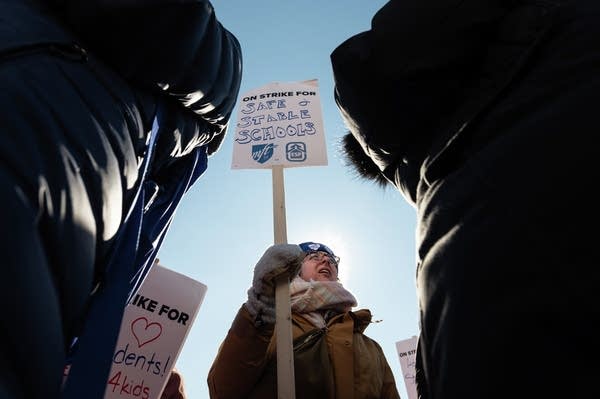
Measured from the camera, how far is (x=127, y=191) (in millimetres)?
727

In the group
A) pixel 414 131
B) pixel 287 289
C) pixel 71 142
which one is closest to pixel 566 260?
pixel 414 131

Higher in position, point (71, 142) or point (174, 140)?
point (174, 140)

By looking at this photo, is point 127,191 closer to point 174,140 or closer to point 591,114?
point 174,140

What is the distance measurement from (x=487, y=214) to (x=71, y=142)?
0.52 meters

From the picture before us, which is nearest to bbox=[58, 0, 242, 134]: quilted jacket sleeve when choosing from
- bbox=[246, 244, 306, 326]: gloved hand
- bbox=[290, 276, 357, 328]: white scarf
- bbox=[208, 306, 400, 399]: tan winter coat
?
bbox=[246, 244, 306, 326]: gloved hand

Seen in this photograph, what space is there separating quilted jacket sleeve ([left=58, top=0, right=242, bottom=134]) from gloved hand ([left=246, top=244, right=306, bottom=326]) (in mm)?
889

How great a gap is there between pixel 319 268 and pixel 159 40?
206 cm

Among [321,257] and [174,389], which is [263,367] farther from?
[321,257]

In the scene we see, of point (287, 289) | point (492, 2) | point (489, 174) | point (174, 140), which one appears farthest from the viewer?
point (287, 289)

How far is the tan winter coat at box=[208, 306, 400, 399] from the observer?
1670 millimetres

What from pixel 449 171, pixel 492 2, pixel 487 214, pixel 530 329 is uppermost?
pixel 492 2

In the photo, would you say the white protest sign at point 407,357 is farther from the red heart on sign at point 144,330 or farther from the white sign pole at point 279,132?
the red heart on sign at point 144,330

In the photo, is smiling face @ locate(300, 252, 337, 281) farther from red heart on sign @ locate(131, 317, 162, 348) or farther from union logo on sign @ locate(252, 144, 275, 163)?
red heart on sign @ locate(131, 317, 162, 348)

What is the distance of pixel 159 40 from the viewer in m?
0.72
